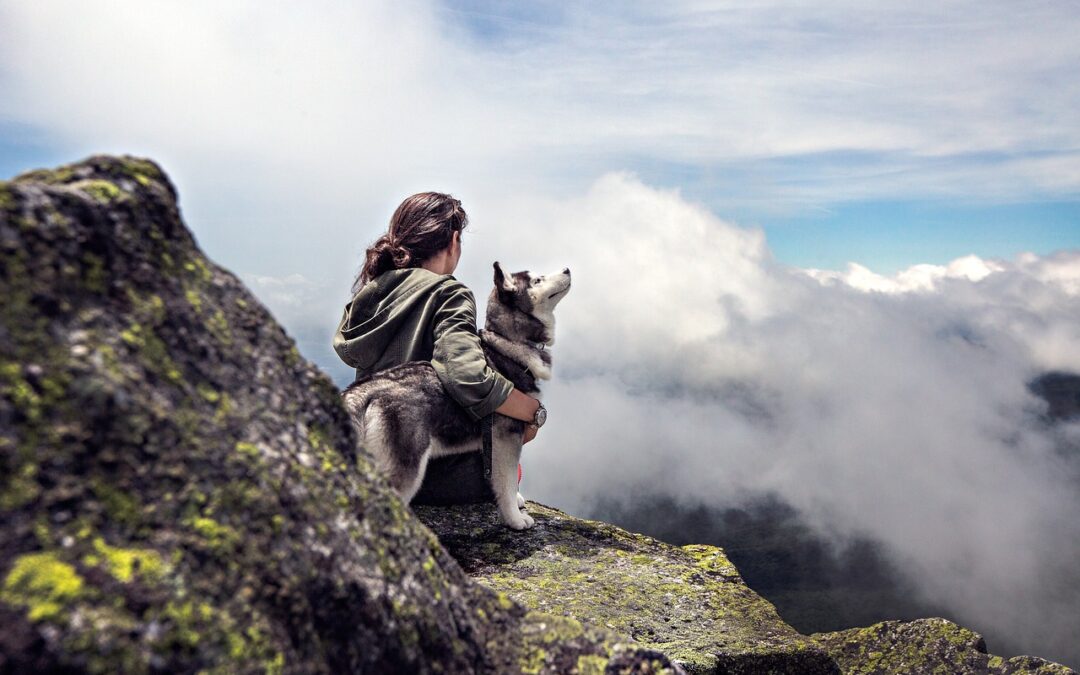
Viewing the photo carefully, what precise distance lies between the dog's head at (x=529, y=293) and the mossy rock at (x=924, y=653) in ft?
18.9

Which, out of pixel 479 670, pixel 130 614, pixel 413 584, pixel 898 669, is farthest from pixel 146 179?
pixel 898 669

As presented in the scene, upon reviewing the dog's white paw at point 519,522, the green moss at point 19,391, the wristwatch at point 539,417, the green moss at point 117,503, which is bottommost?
the dog's white paw at point 519,522

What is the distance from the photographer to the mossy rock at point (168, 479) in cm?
238

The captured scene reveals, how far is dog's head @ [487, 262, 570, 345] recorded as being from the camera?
1049cm

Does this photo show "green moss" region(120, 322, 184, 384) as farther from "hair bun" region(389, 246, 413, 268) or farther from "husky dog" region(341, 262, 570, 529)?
"hair bun" region(389, 246, 413, 268)

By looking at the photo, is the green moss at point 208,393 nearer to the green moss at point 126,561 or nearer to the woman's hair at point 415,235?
the green moss at point 126,561

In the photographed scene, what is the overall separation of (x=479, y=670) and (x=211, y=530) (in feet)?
5.63

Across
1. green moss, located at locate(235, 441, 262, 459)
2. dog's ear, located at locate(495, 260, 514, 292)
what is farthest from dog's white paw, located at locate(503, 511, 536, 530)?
green moss, located at locate(235, 441, 262, 459)

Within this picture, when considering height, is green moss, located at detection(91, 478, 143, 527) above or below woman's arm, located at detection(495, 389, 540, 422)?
below

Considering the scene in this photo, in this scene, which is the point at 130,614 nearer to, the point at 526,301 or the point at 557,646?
the point at 557,646

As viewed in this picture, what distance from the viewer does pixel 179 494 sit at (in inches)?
110

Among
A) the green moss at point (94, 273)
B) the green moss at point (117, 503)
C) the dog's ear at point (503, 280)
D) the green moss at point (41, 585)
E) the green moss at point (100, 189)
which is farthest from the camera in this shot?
the dog's ear at point (503, 280)

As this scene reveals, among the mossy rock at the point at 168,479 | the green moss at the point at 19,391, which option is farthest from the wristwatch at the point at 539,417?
the green moss at the point at 19,391

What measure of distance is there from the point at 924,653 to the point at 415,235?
8552 millimetres
